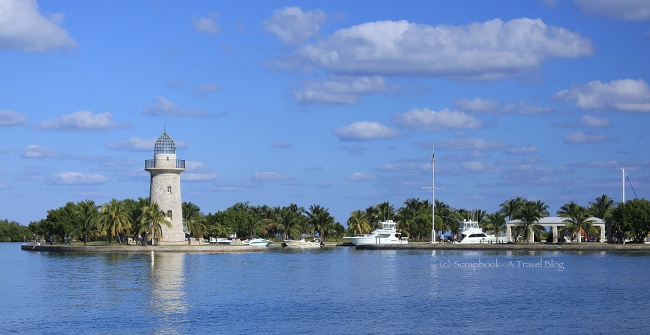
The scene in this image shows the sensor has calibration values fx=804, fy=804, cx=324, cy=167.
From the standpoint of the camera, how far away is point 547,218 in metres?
133

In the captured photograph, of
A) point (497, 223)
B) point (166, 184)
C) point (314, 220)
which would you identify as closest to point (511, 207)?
point (497, 223)

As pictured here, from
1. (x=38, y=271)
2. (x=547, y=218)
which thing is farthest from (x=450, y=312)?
(x=547, y=218)

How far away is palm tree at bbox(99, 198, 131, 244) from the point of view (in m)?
107

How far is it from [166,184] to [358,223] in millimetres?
56189

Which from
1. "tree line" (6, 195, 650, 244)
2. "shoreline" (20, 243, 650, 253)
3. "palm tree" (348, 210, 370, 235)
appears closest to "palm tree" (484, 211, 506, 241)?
"tree line" (6, 195, 650, 244)

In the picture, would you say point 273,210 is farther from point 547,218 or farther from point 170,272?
point 170,272

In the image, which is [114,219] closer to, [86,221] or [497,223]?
[86,221]

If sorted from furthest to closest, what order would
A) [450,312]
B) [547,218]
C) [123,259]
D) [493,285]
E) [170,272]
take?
1. [547,218]
2. [123,259]
3. [170,272]
4. [493,285]
5. [450,312]

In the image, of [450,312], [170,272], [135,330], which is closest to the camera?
[135,330]

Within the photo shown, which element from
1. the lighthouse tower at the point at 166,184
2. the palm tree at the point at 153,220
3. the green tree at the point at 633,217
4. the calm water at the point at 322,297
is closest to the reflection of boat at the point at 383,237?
the green tree at the point at 633,217

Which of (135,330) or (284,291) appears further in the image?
(284,291)

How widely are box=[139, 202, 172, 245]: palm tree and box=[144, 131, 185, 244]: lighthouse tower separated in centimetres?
107

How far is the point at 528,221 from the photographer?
4879 inches

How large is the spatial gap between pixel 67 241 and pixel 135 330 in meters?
98.4
